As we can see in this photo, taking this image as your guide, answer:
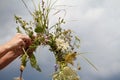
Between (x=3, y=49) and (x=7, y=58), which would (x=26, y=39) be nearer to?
(x=3, y=49)

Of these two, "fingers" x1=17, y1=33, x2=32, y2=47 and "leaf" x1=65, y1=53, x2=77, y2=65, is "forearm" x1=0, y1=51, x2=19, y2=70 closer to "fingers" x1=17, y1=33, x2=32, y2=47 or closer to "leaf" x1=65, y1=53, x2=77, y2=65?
"fingers" x1=17, y1=33, x2=32, y2=47

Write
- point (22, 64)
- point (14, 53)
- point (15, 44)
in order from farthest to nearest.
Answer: point (14, 53)
point (15, 44)
point (22, 64)

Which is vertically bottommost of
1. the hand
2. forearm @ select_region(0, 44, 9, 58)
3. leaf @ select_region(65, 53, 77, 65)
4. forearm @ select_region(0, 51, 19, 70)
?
forearm @ select_region(0, 51, 19, 70)

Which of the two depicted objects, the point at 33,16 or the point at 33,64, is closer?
the point at 33,64

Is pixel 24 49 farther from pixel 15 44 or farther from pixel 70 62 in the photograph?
pixel 70 62

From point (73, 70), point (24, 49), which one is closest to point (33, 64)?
point (24, 49)

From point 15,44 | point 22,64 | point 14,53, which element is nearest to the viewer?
point 22,64

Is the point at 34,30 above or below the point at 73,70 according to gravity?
above

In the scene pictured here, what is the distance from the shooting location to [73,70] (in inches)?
110

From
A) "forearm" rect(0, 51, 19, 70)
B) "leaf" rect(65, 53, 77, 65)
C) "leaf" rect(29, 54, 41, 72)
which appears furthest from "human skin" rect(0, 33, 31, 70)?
"leaf" rect(65, 53, 77, 65)

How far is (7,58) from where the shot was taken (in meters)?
3.15

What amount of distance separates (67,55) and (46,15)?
→ 45cm

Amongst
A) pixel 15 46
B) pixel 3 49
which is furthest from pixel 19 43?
pixel 3 49

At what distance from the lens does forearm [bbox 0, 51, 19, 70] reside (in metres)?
3.07
